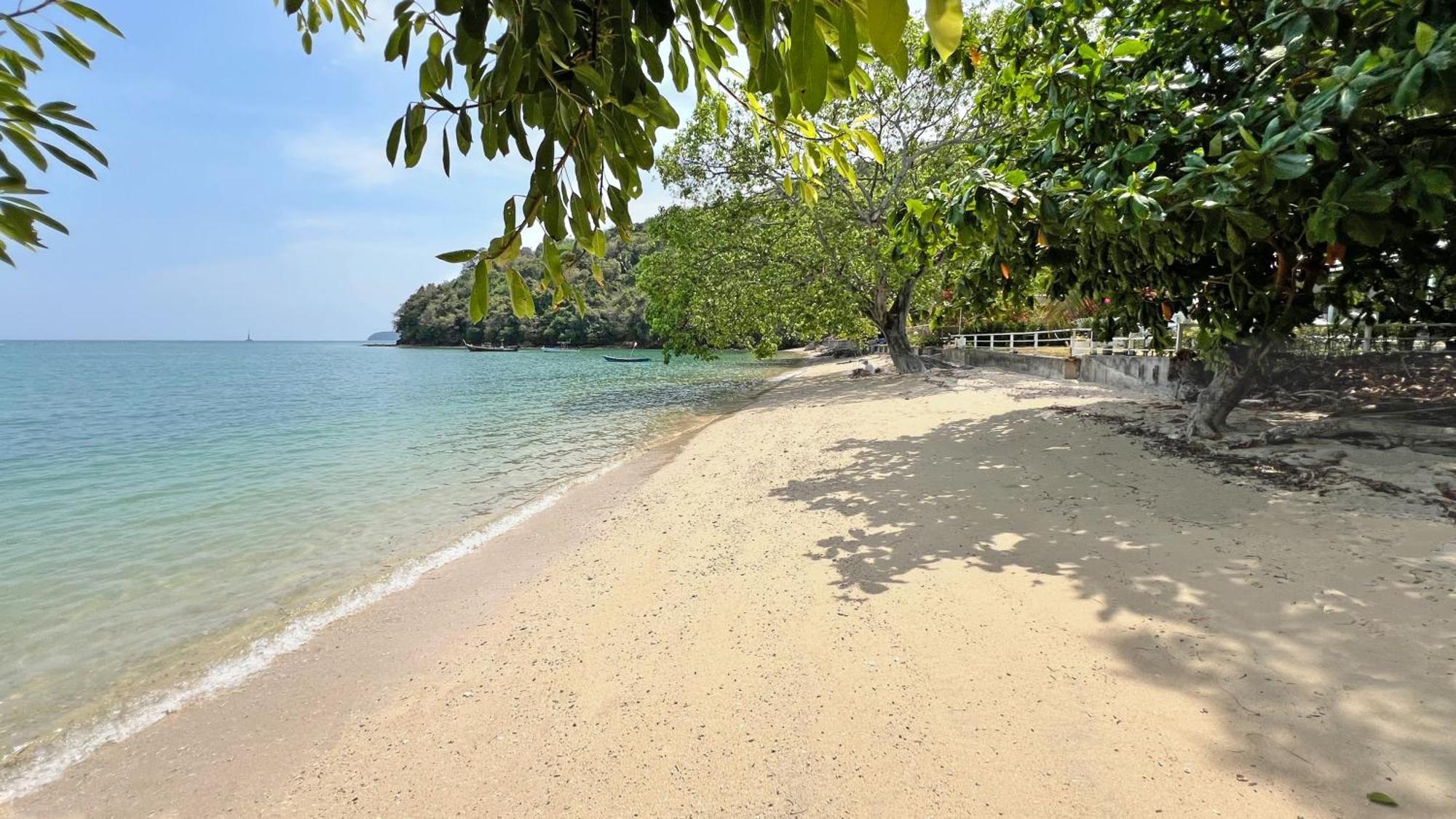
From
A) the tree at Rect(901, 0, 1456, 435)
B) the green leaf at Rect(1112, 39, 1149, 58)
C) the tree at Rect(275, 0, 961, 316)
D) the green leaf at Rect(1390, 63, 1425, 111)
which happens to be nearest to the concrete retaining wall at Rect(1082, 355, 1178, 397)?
the tree at Rect(901, 0, 1456, 435)

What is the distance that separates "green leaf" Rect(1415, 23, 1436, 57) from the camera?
2.83 meters

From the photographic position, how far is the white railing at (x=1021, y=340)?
66.9 feet

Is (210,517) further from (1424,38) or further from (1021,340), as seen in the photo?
(1021,340)

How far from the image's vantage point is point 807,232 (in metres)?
18.8

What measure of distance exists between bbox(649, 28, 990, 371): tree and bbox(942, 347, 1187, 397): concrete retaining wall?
2.98m

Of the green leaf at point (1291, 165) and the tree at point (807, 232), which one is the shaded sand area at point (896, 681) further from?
the tree at point (807, 232)

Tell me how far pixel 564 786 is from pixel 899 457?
19.6 feet

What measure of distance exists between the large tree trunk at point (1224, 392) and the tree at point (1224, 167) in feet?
0.07

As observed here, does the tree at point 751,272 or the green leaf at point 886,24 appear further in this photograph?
the tree at point 751,272

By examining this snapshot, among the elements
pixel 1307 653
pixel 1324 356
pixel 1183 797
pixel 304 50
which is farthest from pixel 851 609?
pixel 1324 356

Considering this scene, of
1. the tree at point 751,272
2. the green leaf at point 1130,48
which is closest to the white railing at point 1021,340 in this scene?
the tree at point 751,272

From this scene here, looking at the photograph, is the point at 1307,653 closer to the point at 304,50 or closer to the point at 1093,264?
the point at 1093,264

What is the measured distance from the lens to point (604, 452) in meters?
11.7

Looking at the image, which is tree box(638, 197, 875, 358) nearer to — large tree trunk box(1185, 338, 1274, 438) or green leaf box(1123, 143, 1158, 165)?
large tree trunk box(1185, 338, 1274, 438)
